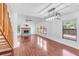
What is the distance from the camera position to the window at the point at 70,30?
21.4ft

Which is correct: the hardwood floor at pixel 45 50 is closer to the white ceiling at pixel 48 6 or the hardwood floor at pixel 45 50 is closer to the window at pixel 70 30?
the window at pixel 70 30

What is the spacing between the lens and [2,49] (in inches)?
208

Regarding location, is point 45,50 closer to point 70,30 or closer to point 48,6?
point 48,6

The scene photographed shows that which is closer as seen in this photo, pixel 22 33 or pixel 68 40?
pixel 68 40

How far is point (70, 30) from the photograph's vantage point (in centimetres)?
702

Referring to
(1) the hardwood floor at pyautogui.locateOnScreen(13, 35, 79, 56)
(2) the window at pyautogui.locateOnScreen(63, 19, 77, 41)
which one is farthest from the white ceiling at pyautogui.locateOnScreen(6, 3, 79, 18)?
(1) the hardwood floor at pyautogui.locateOnScreen(13, 35, 79, 56)

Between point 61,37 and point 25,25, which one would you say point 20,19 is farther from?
point 61,37

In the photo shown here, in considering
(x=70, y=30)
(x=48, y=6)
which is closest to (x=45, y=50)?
(x=48, y=6)

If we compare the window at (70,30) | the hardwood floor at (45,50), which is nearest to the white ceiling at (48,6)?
the window at (70,30)

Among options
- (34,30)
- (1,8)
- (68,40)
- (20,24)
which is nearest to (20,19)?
(20,24)

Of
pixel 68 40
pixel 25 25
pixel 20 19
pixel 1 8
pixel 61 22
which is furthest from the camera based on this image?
pixel 25 25

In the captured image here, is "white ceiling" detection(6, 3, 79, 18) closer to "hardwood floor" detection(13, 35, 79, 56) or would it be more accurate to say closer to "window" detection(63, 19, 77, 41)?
"window" detection(63, 19, 77, 41)

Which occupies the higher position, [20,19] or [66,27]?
[20,19]

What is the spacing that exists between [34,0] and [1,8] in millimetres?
1033
